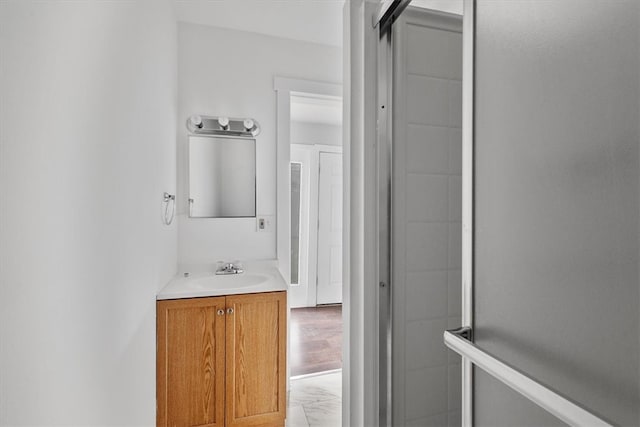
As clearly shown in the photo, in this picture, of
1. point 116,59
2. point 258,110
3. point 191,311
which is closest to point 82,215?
point 116,59

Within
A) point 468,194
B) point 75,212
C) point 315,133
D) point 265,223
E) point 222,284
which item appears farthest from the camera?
point 315,133

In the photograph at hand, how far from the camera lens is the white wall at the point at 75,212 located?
1.92 ft

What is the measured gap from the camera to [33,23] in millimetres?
638

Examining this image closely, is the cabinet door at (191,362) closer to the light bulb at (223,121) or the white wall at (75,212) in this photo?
the white wall at (75,212)

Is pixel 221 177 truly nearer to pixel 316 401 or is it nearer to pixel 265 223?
pixel 265 223

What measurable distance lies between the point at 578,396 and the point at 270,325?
1.47 meters

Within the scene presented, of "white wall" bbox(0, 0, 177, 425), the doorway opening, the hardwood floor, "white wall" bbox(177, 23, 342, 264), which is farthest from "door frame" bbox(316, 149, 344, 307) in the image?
"white wall" bbox(0, 0, 177, 425)

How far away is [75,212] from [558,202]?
3.42ft

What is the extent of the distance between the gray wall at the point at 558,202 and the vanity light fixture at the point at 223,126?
172cm

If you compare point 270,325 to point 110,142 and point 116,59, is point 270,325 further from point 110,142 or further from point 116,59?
point 116,59

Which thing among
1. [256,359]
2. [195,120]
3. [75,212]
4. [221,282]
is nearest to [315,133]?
[195,120]

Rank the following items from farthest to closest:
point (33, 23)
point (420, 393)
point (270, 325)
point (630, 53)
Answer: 1. point (270, 325)
2. point (420, 393)
3. point (33, 23)
4. point (630, 53)

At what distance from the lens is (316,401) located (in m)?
2.00

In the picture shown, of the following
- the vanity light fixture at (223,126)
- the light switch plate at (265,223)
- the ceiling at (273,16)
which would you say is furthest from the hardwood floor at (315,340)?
the ceiling at (273,16)
